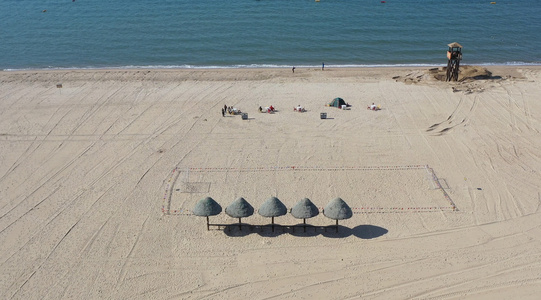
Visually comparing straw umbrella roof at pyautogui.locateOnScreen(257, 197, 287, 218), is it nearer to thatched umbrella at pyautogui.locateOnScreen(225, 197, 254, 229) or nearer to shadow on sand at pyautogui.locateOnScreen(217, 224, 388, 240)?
thatched umbrella at pyautogui.locateOnScreen(225, 197, 254, 229)

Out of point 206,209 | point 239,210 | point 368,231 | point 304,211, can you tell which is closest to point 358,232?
point 368,231

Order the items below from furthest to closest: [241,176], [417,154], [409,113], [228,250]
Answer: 1. [409,113]
2. [417,154]
3. [241,176]
4. [228,250]

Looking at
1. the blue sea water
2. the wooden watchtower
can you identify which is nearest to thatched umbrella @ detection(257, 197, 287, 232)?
the wooden watchtower

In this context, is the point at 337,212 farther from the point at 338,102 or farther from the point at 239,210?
the point at 338,102

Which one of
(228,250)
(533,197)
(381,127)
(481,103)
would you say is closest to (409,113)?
(381,127)

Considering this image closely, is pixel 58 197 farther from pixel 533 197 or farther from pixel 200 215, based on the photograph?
pixel 533 197

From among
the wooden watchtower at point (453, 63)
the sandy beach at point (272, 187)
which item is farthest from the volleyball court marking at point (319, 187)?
the wooden watchtower at point (453, 63)
